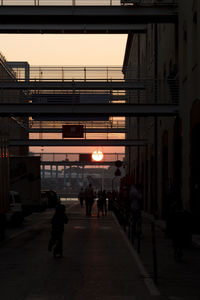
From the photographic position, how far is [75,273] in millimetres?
13867

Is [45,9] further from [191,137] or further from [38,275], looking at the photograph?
[38,275]

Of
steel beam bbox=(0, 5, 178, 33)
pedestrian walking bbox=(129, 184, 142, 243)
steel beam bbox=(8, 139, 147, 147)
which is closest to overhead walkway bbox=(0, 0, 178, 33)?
steel beam bbox=(0, 5, 178, 33)

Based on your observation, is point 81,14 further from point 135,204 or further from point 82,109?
point 135,204

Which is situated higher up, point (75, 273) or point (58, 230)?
point (58, 230)

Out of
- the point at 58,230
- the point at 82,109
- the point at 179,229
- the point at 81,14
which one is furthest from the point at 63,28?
the point at 179,229

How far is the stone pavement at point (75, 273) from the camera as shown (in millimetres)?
11023

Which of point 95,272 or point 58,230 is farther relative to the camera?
point 58,230

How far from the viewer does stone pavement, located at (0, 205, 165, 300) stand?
1102 centimetres

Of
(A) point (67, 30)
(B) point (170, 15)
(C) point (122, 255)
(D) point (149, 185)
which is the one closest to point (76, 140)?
(D) point (149, 185)

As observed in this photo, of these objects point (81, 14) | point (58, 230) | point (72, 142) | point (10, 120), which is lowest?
point (58, 230)

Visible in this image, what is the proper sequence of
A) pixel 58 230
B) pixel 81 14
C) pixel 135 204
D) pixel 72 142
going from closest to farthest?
pixel 58 230
pixel 135 204
pixel 81 14
pixel 72 142

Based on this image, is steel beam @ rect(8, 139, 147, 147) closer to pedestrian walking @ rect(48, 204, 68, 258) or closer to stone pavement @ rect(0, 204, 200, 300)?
stone pavement @ rect(0, 204, 200, 300)

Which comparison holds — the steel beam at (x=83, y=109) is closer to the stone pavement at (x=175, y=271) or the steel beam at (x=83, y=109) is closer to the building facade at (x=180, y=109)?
the building facade at (x=180, y=109)

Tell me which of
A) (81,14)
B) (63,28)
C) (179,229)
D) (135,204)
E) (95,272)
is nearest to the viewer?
(95,272)
